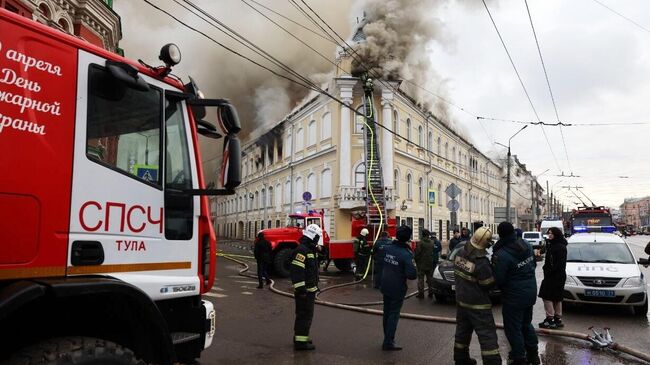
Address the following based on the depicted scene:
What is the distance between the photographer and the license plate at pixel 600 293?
8.86 metres

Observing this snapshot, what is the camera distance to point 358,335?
7.40 m

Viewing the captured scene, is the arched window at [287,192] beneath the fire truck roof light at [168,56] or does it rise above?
above

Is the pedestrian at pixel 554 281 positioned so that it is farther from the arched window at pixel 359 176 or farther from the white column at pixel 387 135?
the white column at pixel 387 135

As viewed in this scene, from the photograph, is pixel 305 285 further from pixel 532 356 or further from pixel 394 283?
pixel 532 356

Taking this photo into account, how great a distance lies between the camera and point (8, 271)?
8.05ft

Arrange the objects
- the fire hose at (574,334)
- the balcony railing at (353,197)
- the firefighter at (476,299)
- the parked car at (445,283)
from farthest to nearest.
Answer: the balcony railing at (353,197) < the parked car at (445,283) < the fire hose at (574,334) < the firefighter at (476,299)

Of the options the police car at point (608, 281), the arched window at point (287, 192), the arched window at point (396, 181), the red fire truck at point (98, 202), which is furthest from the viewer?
the arched window at point (287, 192)

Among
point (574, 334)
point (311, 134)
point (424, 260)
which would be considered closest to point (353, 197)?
point (311, 134)

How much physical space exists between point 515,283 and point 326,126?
25.0m

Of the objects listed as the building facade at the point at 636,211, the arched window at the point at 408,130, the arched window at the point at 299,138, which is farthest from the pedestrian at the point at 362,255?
the building facade at the point at 636,211

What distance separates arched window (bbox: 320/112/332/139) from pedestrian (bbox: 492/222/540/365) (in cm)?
2419

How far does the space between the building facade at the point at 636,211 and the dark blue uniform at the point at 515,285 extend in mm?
144870

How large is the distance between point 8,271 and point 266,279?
11417 mm

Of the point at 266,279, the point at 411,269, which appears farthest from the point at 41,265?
the point at 266,279
